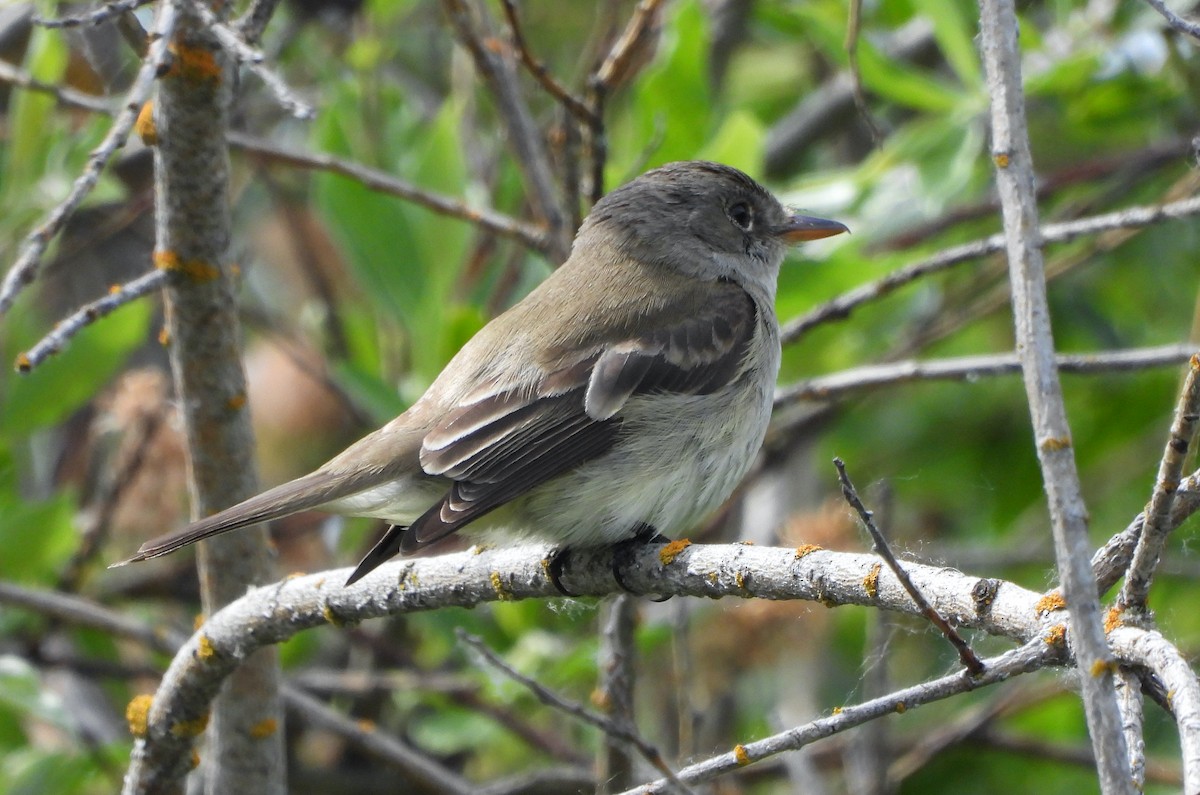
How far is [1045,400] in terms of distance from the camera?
1509mm

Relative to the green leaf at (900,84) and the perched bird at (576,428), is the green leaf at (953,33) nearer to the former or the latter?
the green leaf at (900,84)

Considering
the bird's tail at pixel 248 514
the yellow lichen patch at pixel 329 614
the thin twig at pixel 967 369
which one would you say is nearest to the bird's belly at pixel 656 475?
the thin twig at pixel 967 369

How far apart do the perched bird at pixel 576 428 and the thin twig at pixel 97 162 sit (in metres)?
0.81

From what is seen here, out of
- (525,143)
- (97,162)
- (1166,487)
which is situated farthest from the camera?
(525,143)

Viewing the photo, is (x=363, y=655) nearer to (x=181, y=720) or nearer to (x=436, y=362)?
(x=436, y=362)

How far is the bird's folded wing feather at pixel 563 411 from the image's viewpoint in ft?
10.7

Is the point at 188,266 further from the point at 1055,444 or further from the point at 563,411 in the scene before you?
the point at 1055,444

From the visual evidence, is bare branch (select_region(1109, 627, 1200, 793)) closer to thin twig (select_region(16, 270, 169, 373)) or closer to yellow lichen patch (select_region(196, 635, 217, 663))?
thin twig (select_region(16, 270, 169, 373))

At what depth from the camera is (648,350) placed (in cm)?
366

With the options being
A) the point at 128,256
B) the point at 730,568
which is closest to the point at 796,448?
the point at 128,256

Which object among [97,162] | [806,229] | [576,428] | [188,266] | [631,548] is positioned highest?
[806,229]

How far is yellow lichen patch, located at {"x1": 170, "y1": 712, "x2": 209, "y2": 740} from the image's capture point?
3109mm

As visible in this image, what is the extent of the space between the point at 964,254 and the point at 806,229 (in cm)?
74

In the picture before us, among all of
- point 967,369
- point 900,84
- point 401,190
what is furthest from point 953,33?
point 401,190
